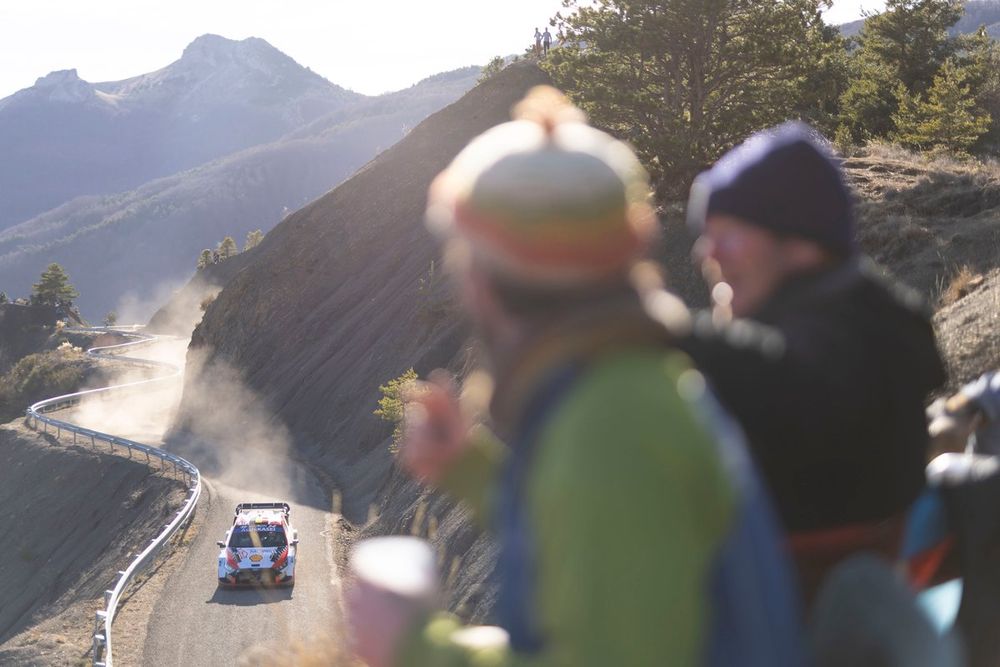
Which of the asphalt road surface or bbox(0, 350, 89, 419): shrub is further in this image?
bbox(0, 350, 89, 419): shrub

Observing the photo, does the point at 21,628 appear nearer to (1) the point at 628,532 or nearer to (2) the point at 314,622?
(2) the point at 314,622

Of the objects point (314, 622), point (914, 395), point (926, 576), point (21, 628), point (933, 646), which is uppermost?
point (914, 395)

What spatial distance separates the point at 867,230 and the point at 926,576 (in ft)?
58.3

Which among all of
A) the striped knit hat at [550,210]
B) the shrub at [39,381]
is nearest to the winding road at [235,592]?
the striped knit hat at [550,210]

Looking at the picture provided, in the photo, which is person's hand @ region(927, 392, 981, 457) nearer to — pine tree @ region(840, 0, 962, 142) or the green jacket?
the green jacket

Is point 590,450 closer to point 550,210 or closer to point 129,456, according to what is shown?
point 550,210

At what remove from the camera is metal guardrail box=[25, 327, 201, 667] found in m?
18.7

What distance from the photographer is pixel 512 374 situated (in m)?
1.84

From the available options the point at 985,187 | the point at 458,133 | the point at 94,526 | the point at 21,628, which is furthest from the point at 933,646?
the point at 458,133

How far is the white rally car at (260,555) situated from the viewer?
21.7 m

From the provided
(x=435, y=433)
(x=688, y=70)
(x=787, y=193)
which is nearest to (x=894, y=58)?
(x=688, y=70)

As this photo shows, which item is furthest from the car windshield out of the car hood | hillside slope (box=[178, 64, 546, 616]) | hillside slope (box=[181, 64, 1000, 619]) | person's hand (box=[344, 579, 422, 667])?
person's hand (box=[344, 579, 422, 667])

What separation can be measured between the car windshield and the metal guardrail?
235 centimetres

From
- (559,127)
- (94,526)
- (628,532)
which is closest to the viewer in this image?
(628,532)
